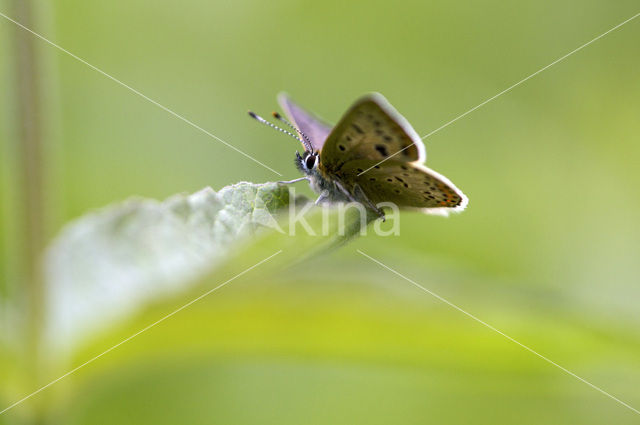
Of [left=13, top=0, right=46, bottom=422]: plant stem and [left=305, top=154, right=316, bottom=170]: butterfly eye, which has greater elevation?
[left=305, top=154, right=316, bottom=170]: butterfly eye

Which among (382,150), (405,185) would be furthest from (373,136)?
(405,185)

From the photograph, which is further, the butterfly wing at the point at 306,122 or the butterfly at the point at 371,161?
the butterfly wing at the point at 306,122

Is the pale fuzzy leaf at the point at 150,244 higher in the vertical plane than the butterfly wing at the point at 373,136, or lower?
lower

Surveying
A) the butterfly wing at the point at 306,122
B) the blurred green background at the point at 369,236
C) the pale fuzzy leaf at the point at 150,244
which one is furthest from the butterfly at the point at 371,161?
the pale fuzzy leaf at the point at 150,244

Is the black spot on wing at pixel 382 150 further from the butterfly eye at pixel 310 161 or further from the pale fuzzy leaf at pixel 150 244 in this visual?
the pale fuzzy leaf at pixel 150 244

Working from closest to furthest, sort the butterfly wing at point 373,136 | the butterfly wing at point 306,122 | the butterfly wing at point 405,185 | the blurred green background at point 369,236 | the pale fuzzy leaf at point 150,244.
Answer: the pale fuzzy leaf at point 150,244 < the blurred green background at point 369,236 < the butterfly wing at point 373,136 < the butterfly wing at point 405,185 < the butterfly wing at point 306,122

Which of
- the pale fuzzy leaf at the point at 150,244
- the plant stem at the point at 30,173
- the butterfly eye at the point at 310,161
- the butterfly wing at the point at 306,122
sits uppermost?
the butterfly wing at the point at 306,122

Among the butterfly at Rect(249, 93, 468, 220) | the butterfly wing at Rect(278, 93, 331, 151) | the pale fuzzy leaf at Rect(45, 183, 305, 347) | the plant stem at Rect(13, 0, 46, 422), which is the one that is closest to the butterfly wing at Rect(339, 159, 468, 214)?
the butterfly at Rect(249, 93, 468, 220)

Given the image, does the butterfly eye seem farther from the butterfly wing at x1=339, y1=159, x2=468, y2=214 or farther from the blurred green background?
the blurred green background

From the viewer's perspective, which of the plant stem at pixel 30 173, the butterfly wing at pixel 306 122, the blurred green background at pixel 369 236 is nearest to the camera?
the plant stem at pixel 30 173
